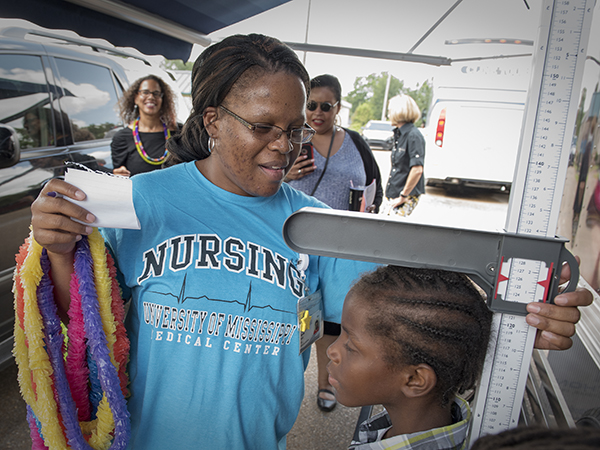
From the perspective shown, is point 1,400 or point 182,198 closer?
point 182,198

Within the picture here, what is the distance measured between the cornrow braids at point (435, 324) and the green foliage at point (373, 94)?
36.8 m

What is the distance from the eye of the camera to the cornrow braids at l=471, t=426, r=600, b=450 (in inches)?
20.4

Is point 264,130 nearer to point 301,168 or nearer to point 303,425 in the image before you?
point 301,168

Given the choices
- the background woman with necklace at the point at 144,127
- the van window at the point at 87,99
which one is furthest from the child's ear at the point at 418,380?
the van window at the point at 87,99

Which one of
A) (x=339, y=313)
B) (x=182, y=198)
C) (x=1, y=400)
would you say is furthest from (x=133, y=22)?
(x=1, y=400)

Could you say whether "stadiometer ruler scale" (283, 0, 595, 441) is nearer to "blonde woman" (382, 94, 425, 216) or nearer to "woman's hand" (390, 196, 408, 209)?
"blonde woman" (382, 94, 425, 216)

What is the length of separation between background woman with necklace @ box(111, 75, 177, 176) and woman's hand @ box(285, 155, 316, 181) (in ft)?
4.63

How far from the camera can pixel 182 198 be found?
1.29 meters

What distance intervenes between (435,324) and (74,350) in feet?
3.35

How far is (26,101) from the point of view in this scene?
9.48 feet

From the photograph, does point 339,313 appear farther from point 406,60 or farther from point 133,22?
point 406,60

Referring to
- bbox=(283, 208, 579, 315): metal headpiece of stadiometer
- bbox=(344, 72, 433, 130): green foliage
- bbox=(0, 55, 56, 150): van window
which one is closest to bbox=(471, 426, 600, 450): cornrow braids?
bbox=(283, 208, 579, 315): metal headpiece of stadiometer

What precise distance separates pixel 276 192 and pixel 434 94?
31.3 feet

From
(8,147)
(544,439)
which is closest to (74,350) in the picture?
(544,439)
